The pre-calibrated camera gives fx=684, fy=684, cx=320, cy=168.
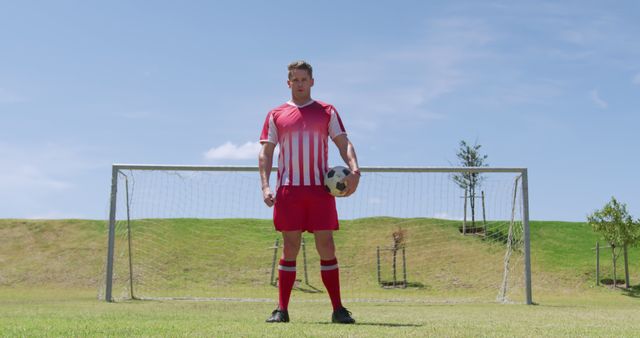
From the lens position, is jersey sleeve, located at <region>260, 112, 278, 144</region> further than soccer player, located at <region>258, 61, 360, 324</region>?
Yes

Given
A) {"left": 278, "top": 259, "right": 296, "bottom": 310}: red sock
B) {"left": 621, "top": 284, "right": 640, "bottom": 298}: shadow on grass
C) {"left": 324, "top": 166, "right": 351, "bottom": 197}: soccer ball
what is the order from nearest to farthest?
{"left": 324, "top": 166, "right": 351, "bottom": 197}: soccer ball → {"left": 278, "top": 259, "right": 296, "bottom": 310}: red sock → {"left": 621, "top": 284, "right": 640, "bottom": 298}: shadow on grass

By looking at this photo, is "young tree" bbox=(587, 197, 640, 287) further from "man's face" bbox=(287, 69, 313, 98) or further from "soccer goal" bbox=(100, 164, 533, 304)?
"man's face" bbox=(287, 69, 313, 98)

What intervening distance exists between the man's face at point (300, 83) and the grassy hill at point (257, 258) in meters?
12.0

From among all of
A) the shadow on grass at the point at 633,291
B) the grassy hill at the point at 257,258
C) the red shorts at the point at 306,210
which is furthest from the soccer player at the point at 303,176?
the shadow on grass at the point at 633,291

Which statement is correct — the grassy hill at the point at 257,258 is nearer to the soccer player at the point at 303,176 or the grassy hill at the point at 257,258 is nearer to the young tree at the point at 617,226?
the young tree at the point at 617,226

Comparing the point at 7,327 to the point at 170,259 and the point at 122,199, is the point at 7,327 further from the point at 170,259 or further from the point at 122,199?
the point at 170,259

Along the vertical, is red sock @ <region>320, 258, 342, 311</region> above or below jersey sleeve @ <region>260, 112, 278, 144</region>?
below

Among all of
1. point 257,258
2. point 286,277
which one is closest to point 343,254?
point 257,258

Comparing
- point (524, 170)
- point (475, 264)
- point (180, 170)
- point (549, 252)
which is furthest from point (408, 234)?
point (180, 170)

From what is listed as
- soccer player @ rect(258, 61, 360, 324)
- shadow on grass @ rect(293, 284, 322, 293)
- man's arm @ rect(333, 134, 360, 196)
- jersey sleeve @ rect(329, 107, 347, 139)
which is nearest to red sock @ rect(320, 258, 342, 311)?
soccer player @ rect(258, 61, 360, 324)

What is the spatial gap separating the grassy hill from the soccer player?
11.8 meters

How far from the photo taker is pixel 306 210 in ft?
17.8

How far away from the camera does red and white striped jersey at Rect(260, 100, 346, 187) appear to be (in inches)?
217

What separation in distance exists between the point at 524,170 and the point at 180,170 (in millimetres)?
6765
